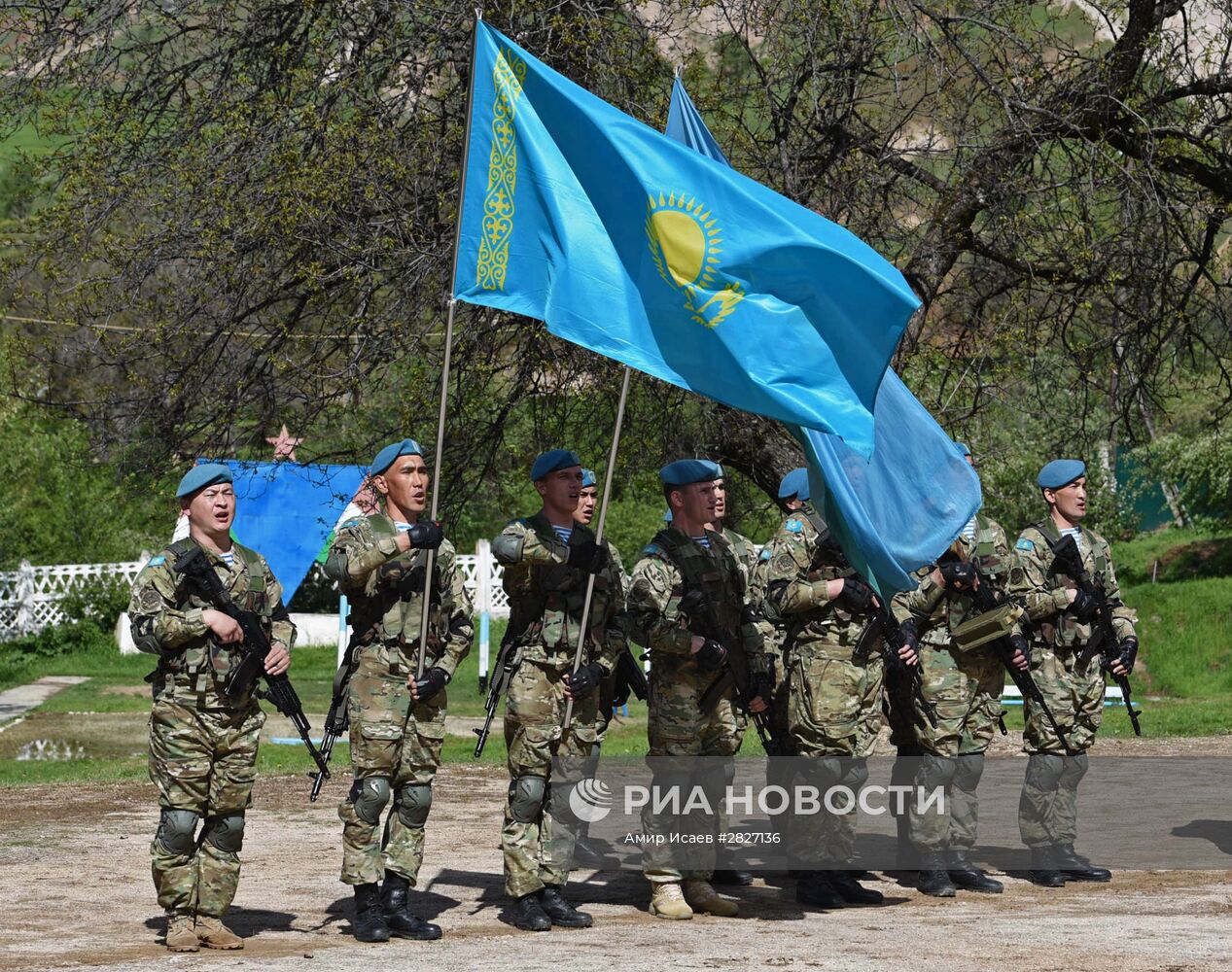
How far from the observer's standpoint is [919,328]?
488 inches

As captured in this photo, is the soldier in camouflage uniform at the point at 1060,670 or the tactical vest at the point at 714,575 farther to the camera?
the soldier in camouflage uniform at the point at 1060,670

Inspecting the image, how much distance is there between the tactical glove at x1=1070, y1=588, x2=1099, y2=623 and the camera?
29.3 ft

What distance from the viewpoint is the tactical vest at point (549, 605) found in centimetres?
769

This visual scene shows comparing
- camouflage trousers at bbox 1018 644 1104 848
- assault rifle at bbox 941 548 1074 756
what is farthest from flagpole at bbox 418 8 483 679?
camouflage trousers at bbox 1018 644 1104 848

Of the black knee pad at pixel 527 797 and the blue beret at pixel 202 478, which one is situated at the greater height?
the blue beret at pixel 202 478

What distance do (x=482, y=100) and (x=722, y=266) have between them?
129cm

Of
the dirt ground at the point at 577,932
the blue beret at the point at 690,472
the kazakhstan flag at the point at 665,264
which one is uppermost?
the kazakhstan flag at the point at 665,264

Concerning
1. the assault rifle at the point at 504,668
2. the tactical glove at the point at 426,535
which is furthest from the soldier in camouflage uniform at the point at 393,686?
the assault rifle at the point at 504,668

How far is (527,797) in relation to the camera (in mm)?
7492

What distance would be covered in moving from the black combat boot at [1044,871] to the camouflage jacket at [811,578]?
66.4 inches

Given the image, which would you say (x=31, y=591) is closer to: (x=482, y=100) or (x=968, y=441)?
(x=968, y=441)

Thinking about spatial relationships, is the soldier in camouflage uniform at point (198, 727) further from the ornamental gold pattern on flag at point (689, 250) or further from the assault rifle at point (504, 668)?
the ornamental gold pattern on flag at point (689, 250)

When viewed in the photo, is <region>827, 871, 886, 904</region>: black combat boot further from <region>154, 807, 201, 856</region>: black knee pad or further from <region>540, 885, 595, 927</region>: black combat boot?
<region>154, 807, 201, 856</region>: black knee pad

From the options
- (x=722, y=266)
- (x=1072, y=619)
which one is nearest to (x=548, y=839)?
(x=722, y=266)
